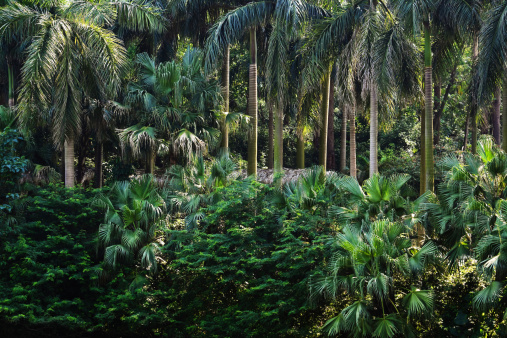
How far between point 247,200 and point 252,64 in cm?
673

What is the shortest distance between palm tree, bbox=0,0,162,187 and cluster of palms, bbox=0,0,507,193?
37 mm

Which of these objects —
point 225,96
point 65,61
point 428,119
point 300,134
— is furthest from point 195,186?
point 428,119

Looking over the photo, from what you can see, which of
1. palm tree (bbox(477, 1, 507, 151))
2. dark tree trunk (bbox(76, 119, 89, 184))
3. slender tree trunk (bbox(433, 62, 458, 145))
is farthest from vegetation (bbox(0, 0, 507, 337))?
slender tree trunk (bbox(433, 62, 458, 145))

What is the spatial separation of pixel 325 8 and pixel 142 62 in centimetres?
707

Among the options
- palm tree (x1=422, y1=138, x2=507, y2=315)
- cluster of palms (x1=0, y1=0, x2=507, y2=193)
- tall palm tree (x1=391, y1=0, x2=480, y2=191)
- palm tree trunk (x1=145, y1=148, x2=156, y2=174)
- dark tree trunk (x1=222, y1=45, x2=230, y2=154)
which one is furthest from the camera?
dark tree trunk (x1=222, y1=45, x2=230, y2=154)

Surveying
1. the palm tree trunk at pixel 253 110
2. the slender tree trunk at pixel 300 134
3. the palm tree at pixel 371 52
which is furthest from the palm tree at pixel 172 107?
the palm tree at pixel 371 52

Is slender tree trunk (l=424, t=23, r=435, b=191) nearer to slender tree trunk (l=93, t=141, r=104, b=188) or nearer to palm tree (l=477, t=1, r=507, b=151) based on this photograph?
palm tree (l=477, t=1, r=507, b=151)

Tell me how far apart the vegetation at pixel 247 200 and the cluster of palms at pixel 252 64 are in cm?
7

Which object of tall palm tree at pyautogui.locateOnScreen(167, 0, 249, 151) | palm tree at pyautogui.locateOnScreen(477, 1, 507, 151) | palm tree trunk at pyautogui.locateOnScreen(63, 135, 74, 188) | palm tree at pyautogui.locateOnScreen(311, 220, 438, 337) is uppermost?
tall palm tree at pyautogui.locateOnScreen(167, 0, 249, 151)

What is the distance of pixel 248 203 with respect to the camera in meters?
16.1

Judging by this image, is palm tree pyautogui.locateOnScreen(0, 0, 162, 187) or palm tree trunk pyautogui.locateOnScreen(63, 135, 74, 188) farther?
palm tree trunk pyautogui.locateOnScreen(63, 135, 74, 188)

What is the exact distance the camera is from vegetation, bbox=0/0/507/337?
12875 millimetres

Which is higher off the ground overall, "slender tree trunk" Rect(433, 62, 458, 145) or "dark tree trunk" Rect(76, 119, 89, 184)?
"slender tree trunk" Rect(433, 62, 458, 145)

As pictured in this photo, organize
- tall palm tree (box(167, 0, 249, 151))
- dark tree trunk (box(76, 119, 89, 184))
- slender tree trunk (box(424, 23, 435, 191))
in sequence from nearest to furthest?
slender tree trunk (box(424, 23, 435, 191)) → tall palm tree (box(167, 0, 249, 151)) → dark tree trunk (box(76, 119, 89, 184))
